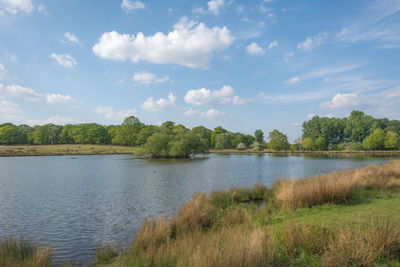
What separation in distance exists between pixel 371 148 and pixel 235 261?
127491 millimetres

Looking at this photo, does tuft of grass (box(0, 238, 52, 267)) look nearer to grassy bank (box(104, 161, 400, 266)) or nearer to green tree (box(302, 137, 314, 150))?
grassy bank (box(104, 161, 400, 266))

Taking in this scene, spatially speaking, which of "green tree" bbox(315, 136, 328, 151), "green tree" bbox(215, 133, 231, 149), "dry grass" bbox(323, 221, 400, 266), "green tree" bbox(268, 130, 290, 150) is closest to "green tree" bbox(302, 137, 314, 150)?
"green tree" bbox(315, 136, 328, 151)

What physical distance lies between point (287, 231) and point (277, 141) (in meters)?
117

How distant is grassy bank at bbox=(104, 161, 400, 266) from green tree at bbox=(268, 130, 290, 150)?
348 ft

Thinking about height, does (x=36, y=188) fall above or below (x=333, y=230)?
below

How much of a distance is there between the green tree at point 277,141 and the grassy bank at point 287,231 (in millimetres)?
106191

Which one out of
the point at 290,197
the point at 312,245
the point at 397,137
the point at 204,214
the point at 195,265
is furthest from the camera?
the point at 397,137

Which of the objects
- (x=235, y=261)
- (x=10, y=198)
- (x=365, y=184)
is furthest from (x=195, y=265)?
(x=10, y=198)

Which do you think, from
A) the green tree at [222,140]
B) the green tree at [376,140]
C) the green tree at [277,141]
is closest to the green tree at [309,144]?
the green tree at [277,141]

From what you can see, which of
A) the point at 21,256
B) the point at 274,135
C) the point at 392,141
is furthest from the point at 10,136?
the point at 392,141

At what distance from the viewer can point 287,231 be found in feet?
19.7

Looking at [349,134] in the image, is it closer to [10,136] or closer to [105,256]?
[105,256]

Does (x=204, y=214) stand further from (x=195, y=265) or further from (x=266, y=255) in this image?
(x=195, y=265)

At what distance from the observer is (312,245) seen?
5.55 metres
